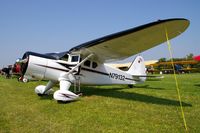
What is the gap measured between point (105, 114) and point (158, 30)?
2965 millimetres

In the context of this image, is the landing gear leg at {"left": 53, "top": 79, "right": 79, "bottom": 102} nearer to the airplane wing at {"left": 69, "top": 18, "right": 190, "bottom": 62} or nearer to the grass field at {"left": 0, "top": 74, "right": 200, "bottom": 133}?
the grass field at {"left": 0, "top": 74, "right": 200, "bottom": 133}

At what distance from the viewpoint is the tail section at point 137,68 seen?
491 inches

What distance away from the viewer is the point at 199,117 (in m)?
5.07

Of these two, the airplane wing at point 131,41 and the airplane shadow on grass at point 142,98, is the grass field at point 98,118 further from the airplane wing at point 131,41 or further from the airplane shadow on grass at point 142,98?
the airplane wing at point 131,41

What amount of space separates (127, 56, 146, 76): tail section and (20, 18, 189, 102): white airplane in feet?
6.47

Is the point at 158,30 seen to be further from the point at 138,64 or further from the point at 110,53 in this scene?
the point at 138,64

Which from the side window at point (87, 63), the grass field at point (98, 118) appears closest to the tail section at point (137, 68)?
the side window at point (87, 63)

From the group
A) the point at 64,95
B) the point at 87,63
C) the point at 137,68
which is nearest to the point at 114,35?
the point at 64,95

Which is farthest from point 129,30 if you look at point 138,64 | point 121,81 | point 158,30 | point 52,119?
point 138,64

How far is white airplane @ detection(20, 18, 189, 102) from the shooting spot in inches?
243

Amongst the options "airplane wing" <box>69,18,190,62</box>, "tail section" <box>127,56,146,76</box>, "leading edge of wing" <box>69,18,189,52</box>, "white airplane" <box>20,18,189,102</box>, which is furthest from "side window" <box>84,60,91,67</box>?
"tail section" <box>127,56,146,76</box>

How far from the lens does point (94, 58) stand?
→ 942 cm

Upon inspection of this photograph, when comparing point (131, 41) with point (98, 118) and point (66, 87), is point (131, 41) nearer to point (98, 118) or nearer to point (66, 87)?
point (66, 87)

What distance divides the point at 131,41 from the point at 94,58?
108 inches
